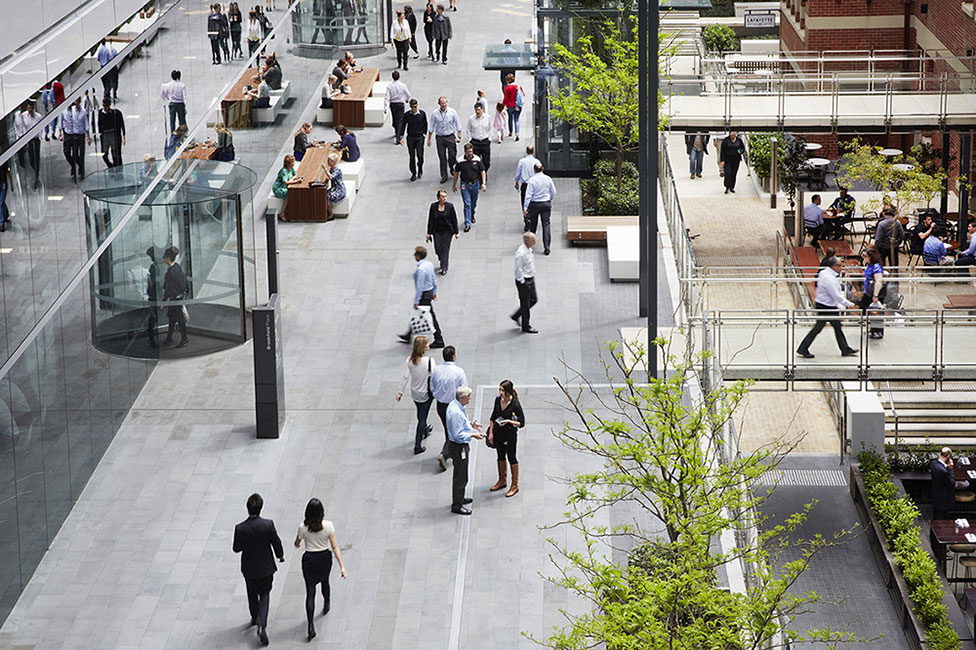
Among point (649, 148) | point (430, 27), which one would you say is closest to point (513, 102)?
point (430, 27)

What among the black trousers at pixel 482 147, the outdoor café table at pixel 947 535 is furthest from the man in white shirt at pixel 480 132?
the outdoor café table at pixel 947 535

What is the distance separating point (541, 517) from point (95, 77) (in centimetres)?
850

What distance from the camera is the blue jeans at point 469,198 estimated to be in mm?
27969

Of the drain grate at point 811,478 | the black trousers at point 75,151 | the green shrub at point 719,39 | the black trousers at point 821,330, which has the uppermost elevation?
the green shrub at point 719,39

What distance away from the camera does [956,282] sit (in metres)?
19.8

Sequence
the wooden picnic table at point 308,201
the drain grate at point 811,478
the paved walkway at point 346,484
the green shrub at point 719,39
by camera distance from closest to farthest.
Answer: the paved walkway at point 346,484 → the drain grate at point 811,478 → the wooden picnic table at point 308,201 → the green shrub at point 719,39

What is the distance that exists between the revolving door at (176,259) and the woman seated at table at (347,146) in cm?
763

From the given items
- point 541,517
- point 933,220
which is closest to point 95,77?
point 541,517

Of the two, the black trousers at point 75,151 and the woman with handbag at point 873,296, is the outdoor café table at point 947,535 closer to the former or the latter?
the woman with handbag at point 873,296

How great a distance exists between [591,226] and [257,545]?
14874 mm

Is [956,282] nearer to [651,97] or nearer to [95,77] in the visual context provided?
[651,97]

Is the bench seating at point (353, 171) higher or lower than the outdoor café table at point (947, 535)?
higher

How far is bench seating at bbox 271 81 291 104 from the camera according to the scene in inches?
1347

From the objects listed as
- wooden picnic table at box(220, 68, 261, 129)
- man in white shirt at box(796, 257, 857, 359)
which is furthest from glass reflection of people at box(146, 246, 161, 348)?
man in white shirt at box(796, 257, 857, 359)
